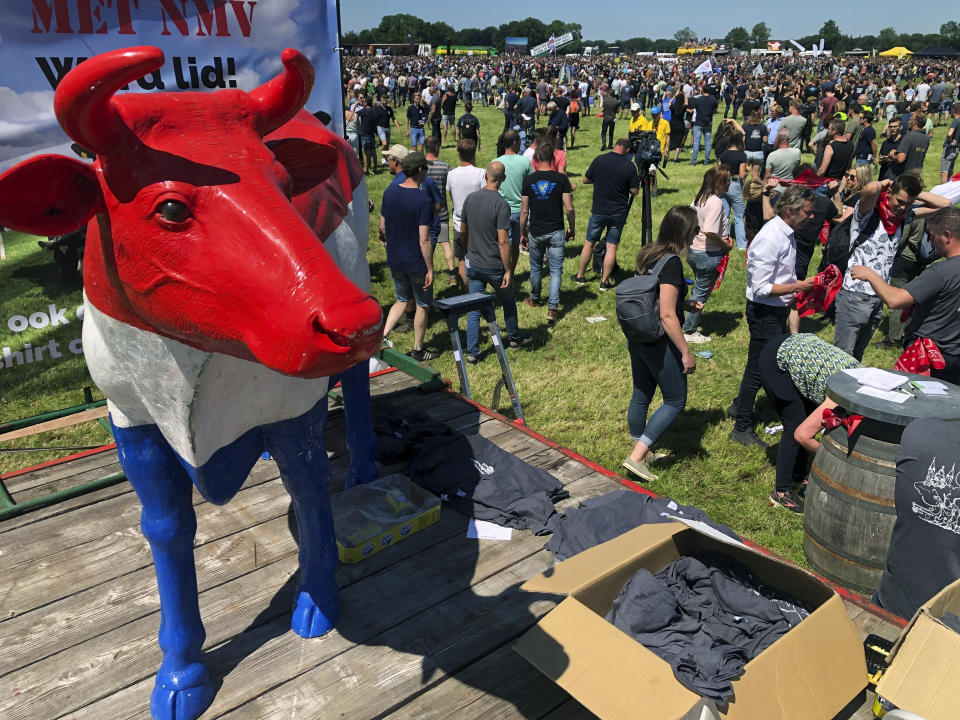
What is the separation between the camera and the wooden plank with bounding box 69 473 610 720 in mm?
2738

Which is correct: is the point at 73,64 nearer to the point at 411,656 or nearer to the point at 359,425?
the point at 359,425

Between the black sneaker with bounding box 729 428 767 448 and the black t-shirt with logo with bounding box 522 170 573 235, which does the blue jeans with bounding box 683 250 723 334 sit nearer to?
the black t-shirt with logo with bounding box 522 170 573 235

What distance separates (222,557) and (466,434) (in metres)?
1.70

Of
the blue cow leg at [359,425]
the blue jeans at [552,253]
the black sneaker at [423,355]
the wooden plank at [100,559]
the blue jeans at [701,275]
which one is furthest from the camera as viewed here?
the blue jeans at [552,253]

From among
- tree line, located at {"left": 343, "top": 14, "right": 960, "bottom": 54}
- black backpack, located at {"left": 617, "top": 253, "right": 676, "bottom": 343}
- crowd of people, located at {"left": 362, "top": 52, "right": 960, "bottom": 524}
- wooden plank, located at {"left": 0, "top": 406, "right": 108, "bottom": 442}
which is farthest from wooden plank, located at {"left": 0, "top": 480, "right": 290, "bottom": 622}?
tree line, located at {"left": 343, "top": 14, "right": 960, "bottom": 54}

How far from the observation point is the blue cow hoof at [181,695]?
102 inches

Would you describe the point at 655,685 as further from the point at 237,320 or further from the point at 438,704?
the point at 237,320

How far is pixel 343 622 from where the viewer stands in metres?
3.10

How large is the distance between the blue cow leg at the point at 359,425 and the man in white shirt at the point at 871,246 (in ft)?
13.1

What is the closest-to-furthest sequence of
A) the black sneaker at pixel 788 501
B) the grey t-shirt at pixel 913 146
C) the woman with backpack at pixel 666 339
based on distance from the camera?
the woman with backpack at pixel 666 339 → the black sneaker at pixel 788 501 → the grey t-shirt at pixel 913 146

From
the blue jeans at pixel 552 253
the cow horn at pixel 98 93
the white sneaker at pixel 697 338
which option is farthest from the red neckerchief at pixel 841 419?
the blue jeans at pixel 552 253

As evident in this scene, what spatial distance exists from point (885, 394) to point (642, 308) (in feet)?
4.77

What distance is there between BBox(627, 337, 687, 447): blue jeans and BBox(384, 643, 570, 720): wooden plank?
242cm

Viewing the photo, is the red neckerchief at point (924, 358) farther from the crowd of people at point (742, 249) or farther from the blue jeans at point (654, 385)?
the blue jeans at point (654, 385)
